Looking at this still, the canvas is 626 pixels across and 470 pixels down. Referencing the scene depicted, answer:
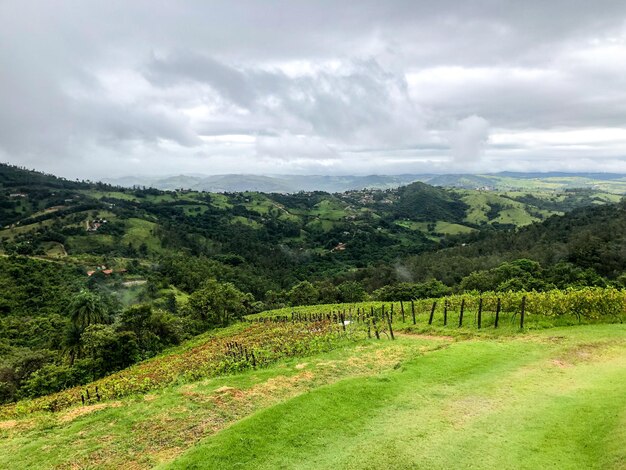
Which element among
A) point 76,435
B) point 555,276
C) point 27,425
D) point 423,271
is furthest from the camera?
point 423,271

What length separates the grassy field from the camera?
10539 millimetres

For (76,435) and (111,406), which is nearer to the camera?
(76,435)

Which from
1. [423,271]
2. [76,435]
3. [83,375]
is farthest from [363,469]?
[423,271]

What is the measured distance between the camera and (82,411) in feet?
51.7

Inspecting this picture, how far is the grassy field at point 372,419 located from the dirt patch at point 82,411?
79 mm

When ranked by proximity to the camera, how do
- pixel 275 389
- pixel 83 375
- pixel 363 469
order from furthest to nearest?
pixel 83 375
pixel 275 389
pixel 363 469

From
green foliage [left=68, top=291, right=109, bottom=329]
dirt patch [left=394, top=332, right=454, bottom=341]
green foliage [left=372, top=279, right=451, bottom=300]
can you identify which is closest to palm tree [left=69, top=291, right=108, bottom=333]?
green foliage [left=68, top=291, right=109, bottom=329]

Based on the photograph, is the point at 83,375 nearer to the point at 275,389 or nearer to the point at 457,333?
the point at 275,389

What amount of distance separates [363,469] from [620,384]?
420 inches

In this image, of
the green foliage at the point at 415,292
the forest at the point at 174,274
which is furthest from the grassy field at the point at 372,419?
the green foliage at the point at 415,292

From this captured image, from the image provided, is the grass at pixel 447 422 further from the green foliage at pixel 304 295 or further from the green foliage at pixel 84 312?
the green foliage at pixel 304 295

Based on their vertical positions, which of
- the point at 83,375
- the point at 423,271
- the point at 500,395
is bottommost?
the point at 423,271

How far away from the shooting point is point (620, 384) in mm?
13883

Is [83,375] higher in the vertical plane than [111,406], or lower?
lower
